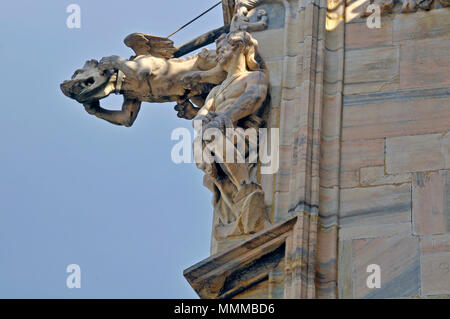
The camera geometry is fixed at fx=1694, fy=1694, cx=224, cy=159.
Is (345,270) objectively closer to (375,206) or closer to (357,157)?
(375,206)

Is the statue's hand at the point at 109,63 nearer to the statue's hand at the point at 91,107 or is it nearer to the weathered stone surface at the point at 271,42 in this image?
the statue's hand at the point at 91,107

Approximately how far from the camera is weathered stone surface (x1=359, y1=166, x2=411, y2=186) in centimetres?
1248

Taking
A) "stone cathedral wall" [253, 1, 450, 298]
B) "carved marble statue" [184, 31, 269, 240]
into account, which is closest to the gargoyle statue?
"carved marble statue" [184, 31, 269, 240]

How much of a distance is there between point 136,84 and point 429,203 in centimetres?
305

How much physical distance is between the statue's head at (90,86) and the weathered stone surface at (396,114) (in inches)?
84.5

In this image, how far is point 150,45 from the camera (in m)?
14.4

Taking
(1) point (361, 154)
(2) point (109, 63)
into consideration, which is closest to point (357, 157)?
(1) point (361, 154)

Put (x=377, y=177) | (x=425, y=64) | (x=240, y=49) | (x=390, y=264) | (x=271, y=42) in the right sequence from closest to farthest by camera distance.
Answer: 1. (x=390, y=264)
2. (x=377, y=177)
3. (x=425, y=64)
4. (x=240, y=49)
5. (x=271, y=42)

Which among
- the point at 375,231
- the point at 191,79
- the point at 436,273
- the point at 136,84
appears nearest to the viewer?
the point at 436,273

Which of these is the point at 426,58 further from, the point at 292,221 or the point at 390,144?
Answer: the point at 292,221

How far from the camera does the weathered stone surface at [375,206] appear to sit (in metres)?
12.2

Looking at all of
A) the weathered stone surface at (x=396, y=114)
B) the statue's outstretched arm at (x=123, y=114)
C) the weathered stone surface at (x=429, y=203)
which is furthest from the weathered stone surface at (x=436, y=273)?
the statue's outstretched arm at (x=123, y=114)
